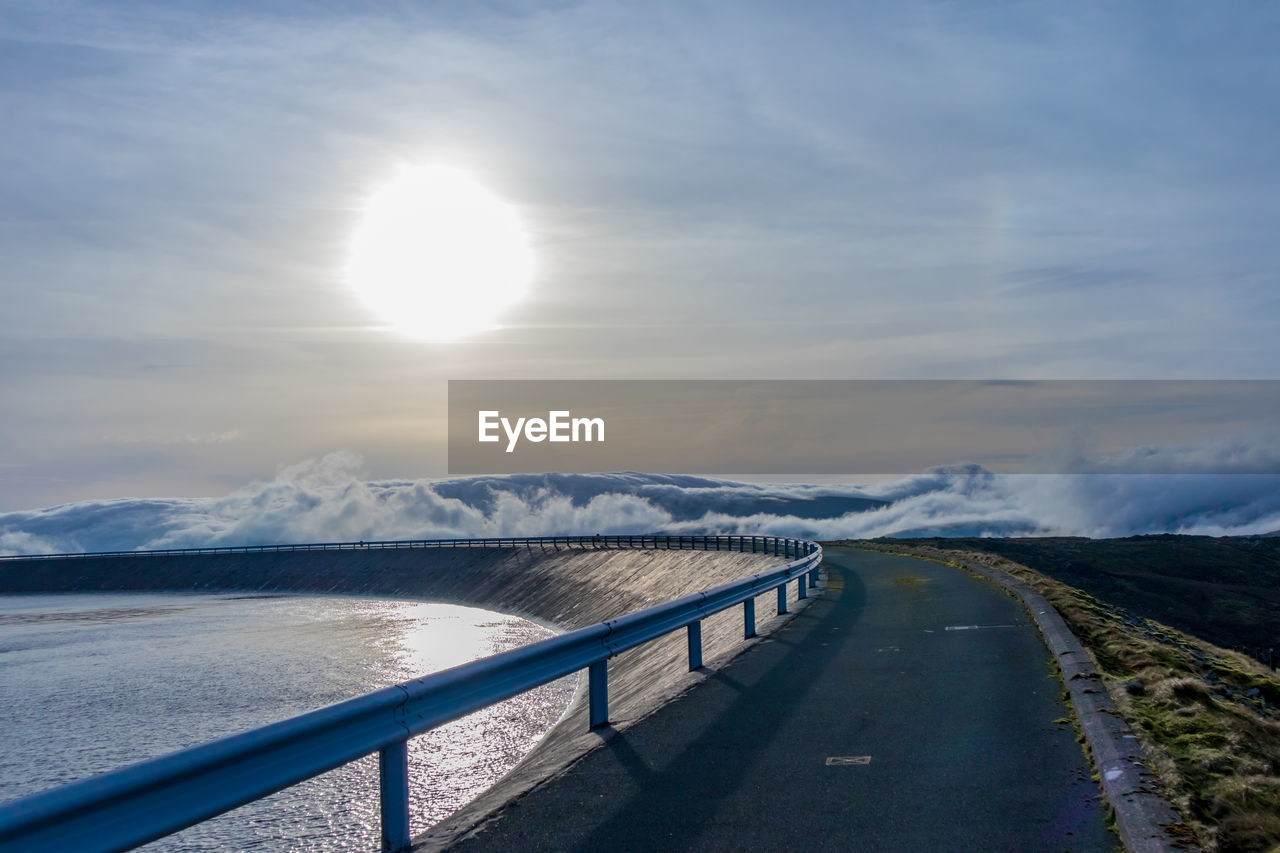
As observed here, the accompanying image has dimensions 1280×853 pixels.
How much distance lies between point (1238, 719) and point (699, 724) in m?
4.80

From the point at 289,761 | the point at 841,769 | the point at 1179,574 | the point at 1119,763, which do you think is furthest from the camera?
the point at 1179,574

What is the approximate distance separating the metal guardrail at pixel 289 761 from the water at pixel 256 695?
4.63m

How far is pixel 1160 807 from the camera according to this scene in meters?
6.11

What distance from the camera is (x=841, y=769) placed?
755 centimetres

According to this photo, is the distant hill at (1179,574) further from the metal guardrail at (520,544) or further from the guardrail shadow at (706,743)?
the guardrail shadow at (706,743)

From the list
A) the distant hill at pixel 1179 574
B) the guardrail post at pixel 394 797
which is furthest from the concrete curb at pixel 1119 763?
the distant hill at pixel 1179 574

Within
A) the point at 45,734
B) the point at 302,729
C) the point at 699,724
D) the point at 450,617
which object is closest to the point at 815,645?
the point at 699,724

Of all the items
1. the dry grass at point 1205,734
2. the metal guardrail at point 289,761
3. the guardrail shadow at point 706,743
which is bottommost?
the guardrail shadow at point 706,743

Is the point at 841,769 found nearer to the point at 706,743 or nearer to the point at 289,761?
the point at 706,743

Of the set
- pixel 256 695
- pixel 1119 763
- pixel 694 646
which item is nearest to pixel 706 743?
pixel 1119 763

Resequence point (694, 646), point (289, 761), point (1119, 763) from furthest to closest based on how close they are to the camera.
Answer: point (694, 646) < point (1119, 763) < point (289, 761)

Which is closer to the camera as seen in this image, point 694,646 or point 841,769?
point 841,769

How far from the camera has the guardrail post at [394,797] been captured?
6055 millimetres

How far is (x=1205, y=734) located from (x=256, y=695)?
25833 mm
